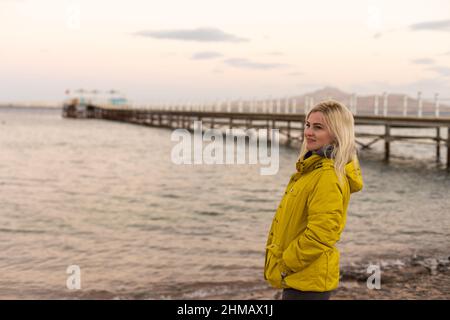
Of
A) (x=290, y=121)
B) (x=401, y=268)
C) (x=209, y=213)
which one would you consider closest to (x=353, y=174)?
(x=401, y=268)

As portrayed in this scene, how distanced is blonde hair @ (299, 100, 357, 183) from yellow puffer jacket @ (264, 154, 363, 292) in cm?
4

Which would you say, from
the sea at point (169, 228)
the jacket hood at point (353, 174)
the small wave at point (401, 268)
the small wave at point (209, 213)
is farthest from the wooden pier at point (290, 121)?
the jacket hood at point (353, 174)

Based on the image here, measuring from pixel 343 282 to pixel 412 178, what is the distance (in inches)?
511

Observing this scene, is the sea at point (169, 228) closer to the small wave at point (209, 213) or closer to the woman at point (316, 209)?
the small wave at point (209, 213)

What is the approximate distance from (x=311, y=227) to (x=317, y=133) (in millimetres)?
426

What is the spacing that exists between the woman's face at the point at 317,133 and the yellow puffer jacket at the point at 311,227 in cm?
5

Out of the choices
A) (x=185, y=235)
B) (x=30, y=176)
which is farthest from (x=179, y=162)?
(x=185, y=235)

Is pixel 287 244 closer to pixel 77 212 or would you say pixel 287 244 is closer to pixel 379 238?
pixel 379 238

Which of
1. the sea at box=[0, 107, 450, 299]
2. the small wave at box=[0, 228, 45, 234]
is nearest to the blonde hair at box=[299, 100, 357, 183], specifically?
the sea at box=[0, 107, 450, 299]

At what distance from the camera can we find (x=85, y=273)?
23.8ft

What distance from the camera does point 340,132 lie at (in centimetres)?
243

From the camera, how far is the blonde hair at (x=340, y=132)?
2375 mm
